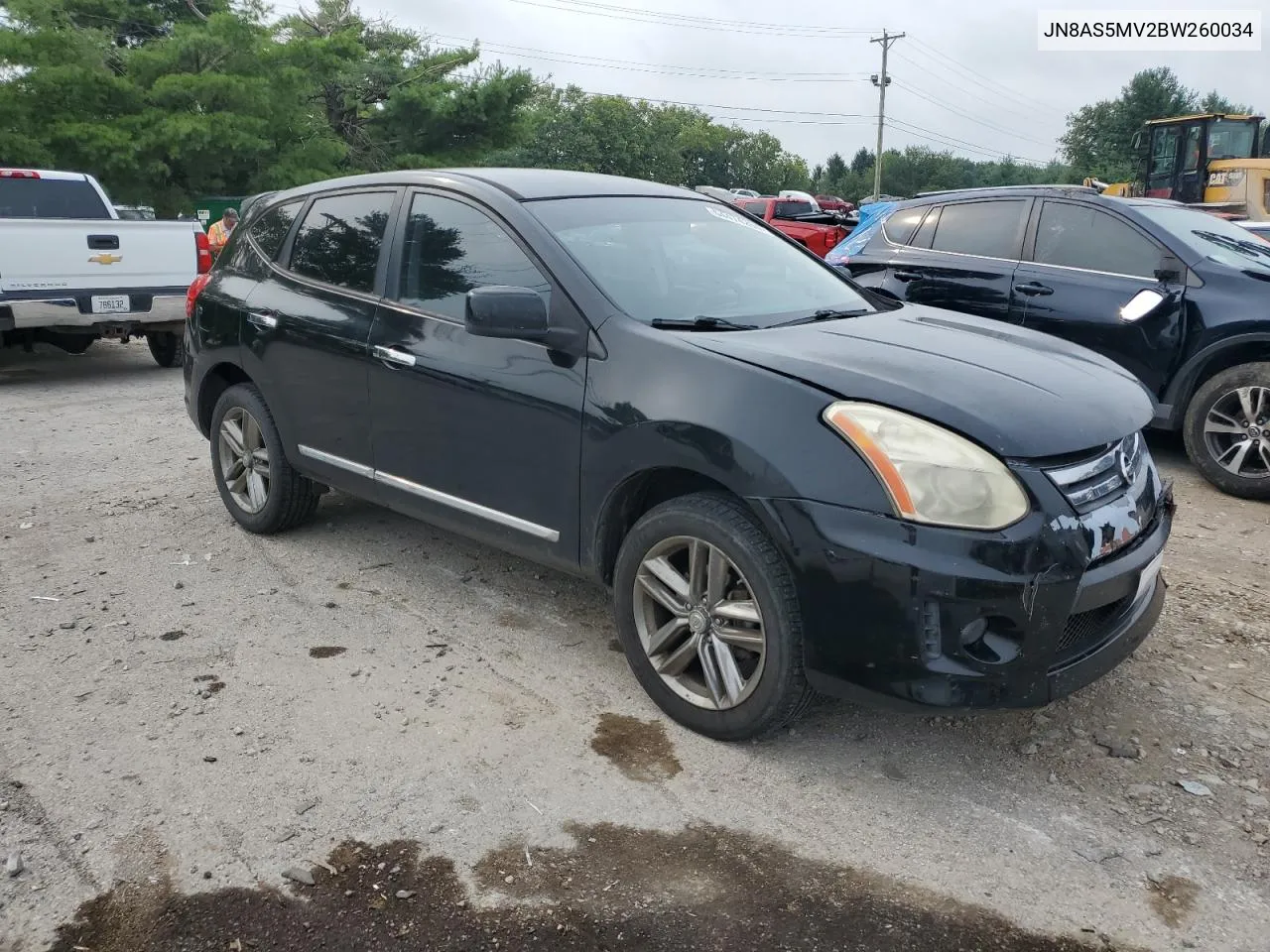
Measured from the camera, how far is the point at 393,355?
4.07 metres

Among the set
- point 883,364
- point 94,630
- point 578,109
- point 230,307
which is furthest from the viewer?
point 578,109

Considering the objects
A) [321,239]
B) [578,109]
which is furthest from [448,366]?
[578,109]

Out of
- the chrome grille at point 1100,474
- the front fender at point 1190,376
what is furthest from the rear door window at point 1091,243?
the chrome grille at point 1100,474

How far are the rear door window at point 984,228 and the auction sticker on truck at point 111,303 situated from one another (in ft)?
23.3

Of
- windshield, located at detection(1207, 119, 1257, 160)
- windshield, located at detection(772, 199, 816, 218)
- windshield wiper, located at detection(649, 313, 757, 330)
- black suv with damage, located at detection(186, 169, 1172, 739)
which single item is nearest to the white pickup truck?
black suv with damage, located at detection(186, 169, 1172, 739)

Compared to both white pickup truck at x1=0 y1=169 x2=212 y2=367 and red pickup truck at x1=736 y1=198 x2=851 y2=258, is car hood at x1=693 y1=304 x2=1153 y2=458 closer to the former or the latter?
white pickup truck at x1=0 y1=169 x2=212 y2=367

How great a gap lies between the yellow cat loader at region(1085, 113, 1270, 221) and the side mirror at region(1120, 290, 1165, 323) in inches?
551

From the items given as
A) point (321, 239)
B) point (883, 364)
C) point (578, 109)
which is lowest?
Answer: point (883, 364)

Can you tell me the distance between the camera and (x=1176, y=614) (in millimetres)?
4199

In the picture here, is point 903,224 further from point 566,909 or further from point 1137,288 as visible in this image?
point 566,909

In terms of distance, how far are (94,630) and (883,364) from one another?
10.4 feet

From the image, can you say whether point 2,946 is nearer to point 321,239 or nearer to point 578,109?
point 321,239

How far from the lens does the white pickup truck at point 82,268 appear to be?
8.83 metres

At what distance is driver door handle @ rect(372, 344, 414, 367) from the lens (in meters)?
4.00
